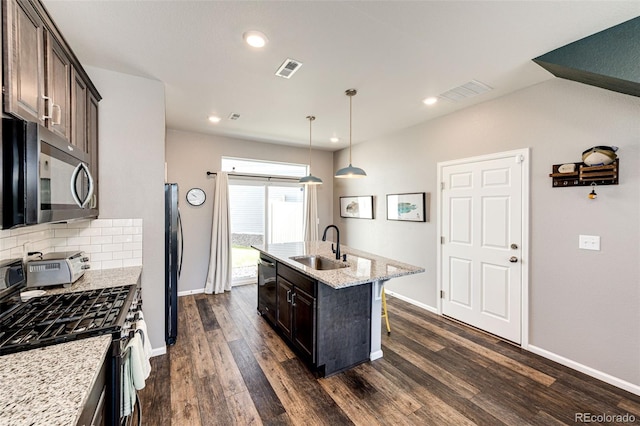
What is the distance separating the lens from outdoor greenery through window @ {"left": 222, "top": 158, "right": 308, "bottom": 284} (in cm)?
512

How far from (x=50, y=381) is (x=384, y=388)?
2181 millimetres

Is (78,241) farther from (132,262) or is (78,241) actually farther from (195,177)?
(195,177)

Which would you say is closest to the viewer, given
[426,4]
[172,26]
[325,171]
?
[426,4]

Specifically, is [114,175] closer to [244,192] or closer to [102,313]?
[102,313]

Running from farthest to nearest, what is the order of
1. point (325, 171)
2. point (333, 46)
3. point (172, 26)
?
1. point (325, 171)
2. point (333, 46)
3. point (172, 26)

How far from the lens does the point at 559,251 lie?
2.66 m

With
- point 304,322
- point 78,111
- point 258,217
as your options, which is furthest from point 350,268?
point 258,217

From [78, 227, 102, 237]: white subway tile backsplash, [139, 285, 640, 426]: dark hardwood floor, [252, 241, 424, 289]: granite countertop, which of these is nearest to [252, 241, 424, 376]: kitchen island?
[252, 241, 424, 289]: granite countertop

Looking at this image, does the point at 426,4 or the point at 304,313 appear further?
the point at 304,313

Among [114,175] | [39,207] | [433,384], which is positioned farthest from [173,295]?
[433,384]

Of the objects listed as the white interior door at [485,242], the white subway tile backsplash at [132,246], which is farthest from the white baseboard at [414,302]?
the white subway tile backsplash at [132,246]

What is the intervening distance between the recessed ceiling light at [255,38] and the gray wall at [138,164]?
49.3 inches

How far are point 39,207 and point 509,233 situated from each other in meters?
3.83

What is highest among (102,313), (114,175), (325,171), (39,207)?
(325,171)
